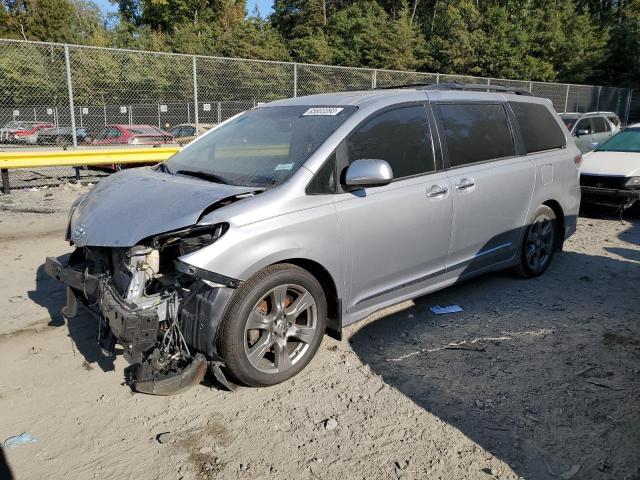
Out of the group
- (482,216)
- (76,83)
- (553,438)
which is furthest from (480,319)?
(76,83)

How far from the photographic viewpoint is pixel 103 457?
8.66 ft

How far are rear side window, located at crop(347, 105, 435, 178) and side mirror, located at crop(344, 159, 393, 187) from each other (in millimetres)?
166

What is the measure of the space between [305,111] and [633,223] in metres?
6.53

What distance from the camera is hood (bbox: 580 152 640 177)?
8.08 meters

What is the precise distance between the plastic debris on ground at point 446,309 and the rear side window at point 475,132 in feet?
4.10

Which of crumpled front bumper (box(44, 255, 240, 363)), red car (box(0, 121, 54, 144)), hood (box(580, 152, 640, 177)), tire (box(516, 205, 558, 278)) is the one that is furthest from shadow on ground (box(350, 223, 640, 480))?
red car (box(0, 121, 54, 144))

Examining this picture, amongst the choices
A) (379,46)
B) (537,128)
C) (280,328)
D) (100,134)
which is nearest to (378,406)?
(280,328)

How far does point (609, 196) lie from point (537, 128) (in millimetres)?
3722

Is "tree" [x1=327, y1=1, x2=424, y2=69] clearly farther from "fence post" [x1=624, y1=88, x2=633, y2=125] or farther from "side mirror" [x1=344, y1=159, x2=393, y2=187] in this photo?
"side mirror" [x1=344, y1=159, x2=393, y2=187]

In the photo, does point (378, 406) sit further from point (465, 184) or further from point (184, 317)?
point (465, 184)

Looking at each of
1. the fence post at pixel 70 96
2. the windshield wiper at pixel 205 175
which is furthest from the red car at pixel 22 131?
the windshield wiper at pixel 205 175

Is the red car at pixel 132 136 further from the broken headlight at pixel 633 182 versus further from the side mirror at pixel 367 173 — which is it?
the side mirror at pixel 367 173

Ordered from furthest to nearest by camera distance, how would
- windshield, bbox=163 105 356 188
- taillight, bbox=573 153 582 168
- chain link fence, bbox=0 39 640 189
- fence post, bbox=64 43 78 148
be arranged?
chain link fence, bbox=0 39 640 189 → fence post, bbox=64 43 78 148 → taillight, bbox=573 153 582 168 → windshield, bbox=163 105 356 188

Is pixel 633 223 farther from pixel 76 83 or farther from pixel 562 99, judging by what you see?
pixel 562 99
